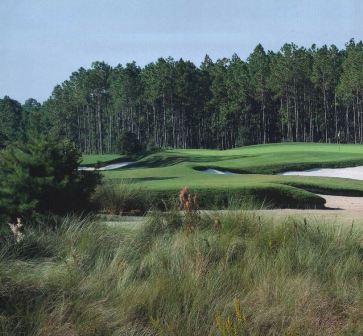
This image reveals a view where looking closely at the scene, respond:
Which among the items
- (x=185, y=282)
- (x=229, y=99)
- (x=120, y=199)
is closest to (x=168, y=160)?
(x=120, y=199)

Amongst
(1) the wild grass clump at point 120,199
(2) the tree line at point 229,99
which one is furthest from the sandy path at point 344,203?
(2) the tree line at point 229,99

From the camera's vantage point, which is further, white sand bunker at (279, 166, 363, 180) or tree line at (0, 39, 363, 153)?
tree line at (0, 39, 363, 153)

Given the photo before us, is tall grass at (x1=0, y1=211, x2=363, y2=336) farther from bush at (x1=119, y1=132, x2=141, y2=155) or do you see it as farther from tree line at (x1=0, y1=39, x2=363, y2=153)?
tree line at (x1=0, y1=39, x2=363, y2=153)

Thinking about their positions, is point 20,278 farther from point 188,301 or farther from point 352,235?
point 352,235

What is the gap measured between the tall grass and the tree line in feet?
237

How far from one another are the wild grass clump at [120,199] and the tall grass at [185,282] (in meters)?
6.84

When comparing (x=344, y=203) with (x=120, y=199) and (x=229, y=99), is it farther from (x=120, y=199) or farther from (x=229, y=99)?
(x=229, y=99)

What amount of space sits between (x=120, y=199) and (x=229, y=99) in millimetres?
76849

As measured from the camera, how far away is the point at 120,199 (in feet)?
46.6

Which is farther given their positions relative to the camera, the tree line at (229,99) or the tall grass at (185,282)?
the tree line at (229,99)

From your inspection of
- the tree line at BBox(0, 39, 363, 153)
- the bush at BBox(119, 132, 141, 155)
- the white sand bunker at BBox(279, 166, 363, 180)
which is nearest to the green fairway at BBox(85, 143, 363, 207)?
the white sand bunker at BBox(279, 166, 363, 180)

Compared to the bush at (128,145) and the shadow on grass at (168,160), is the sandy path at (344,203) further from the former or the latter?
the bush at (128,145)

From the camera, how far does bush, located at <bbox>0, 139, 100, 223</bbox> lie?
11156 mm

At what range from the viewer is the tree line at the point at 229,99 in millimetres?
83250
